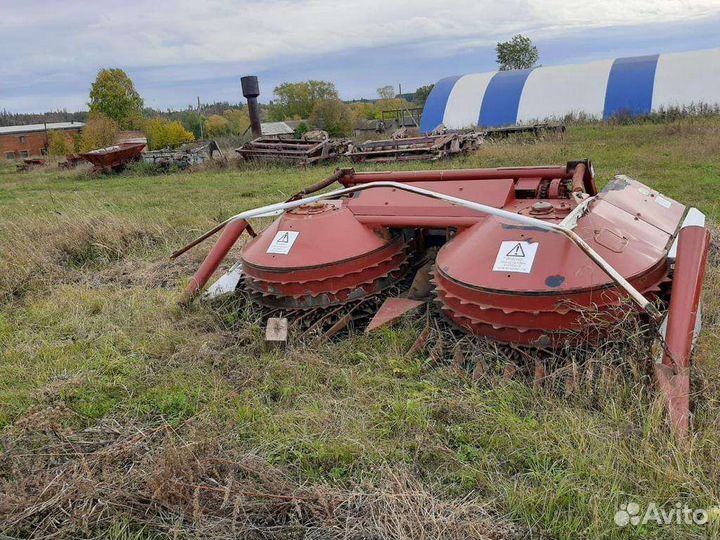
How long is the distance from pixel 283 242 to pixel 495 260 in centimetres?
140

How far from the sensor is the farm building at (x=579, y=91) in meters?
18.3

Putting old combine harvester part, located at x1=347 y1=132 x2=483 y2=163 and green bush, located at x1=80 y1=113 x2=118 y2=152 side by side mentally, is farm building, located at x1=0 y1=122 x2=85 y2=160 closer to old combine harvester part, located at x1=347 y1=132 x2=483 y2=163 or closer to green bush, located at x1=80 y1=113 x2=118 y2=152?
→ green bush, located at x1=80 y1=113 x2=118 y2=152

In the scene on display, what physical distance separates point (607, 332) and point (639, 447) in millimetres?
594

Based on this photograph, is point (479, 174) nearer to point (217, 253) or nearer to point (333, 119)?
point (217, 253)

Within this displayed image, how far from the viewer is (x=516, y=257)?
2840 millimetres

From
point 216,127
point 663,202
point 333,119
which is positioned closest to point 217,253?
point 663,202

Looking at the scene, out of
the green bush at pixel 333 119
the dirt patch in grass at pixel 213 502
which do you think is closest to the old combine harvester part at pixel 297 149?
the dirt patch in grass at pixel 213 502

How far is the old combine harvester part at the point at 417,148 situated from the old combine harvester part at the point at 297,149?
99cm

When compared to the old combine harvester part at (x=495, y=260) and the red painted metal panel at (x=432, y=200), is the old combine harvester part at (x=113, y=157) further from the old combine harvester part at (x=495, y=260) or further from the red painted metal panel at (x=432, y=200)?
the red painted metal panel at (x=432, y=200)

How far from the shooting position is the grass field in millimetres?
2061

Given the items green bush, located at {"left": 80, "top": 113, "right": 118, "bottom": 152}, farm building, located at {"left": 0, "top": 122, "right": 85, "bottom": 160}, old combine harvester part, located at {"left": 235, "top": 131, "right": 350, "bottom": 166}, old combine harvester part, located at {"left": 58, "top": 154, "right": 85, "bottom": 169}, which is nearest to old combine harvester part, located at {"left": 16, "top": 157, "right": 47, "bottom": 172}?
old combine harvester part, located at {"left": 58, "top": 154, "right": 85, "bottom": 169}

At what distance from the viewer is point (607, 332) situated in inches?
104

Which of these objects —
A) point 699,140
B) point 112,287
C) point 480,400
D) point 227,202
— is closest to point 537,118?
point 699,140

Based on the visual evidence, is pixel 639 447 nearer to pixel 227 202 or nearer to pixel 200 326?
pixel 200 326
